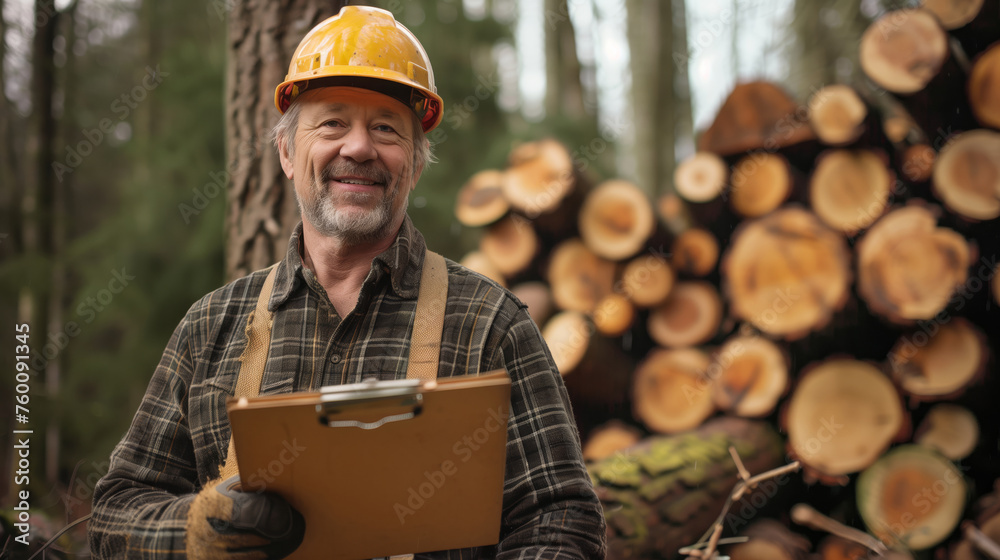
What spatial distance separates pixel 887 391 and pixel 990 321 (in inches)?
22.1

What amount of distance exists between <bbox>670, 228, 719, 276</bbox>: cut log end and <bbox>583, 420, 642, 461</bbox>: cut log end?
927 millimetres

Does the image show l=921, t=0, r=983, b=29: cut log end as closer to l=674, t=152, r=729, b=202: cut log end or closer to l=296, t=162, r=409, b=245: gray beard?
l=674, t=152, r=729, b=202: cut log end

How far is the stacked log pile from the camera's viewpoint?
120 inches

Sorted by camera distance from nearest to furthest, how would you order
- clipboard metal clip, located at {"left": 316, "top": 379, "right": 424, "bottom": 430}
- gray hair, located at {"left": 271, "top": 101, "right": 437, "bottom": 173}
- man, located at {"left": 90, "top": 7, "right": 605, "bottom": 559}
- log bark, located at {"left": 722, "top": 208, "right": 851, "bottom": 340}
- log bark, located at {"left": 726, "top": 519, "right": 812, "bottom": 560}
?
clipboard metal clip, located at {"left": 316, "top": 379, "right": 424, "bottom": 430}, man, located at {"left": 90, "top": 7, "right": 605, "bottom": 559}, gray hair, located at {"left": 271, "top": 101, "right": 437, "bottom": 173}, log bark, located at {"left": 726, "top": 519, "right": 812, "bottom": 560}, log bark, located at {"left": 722, "top": 208, "right": 851, "bottom": 340}

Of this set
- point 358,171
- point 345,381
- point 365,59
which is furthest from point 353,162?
point 345,381

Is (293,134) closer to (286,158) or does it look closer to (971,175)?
(286,158)

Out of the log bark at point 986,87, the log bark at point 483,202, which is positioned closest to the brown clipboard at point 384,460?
the log bark at point 483,202

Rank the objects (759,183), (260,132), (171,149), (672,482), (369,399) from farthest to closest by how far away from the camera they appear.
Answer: (171,149), (759,183), (672,482), (260,132), (369,399)

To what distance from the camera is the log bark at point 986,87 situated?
3.22 meters

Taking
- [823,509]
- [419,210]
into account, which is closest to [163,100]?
[419,210]

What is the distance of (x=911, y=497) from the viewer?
3062mm

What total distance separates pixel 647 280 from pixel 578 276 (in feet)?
1.25

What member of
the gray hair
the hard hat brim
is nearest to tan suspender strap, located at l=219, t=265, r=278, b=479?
the gray hair

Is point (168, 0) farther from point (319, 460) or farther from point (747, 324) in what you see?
point (319, 460)
